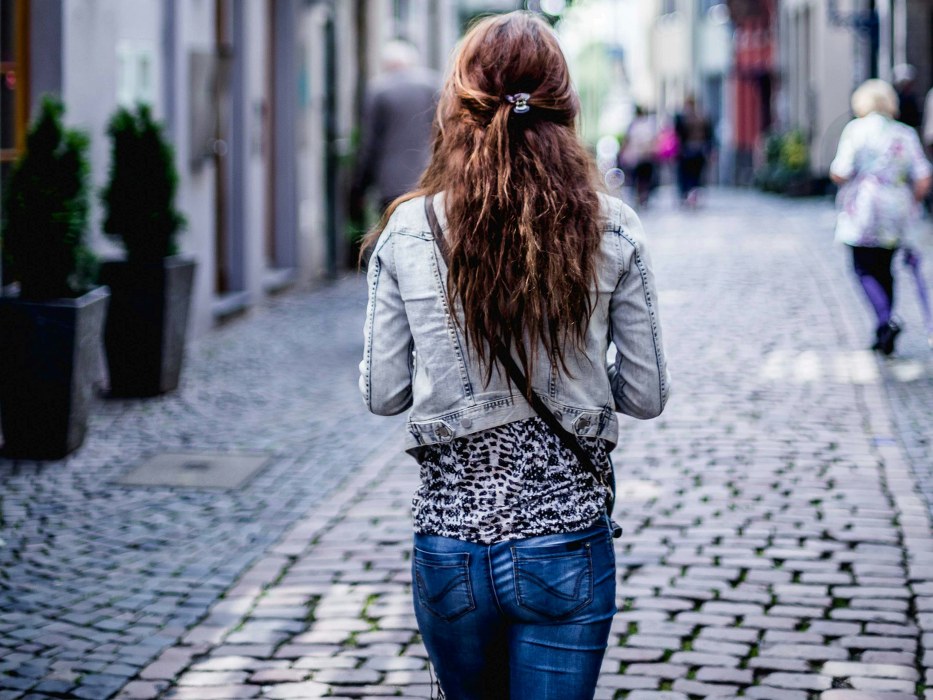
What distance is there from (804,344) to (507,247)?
783 cm

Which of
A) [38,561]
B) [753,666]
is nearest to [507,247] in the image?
[753,666]

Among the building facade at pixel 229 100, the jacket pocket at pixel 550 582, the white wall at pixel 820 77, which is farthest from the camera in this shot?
the white wall at pixel 820 77

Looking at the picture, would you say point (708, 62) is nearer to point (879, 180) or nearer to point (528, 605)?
point (879, 180)

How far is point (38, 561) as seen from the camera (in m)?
5.27

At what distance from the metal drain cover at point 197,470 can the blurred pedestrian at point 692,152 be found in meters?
18.5

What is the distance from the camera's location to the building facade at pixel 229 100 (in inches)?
331

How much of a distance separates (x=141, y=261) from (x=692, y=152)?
1731cm

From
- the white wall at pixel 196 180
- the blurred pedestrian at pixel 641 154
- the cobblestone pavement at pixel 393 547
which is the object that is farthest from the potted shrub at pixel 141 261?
the blurred pedestrian at pixel 641 154

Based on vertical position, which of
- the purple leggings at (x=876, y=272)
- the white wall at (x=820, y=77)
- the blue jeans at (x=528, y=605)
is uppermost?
the white wall at (x=820, y=77)

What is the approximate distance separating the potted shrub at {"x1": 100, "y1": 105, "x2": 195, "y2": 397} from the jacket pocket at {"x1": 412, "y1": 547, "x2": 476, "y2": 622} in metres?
5.97

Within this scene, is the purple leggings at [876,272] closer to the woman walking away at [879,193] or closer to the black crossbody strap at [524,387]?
the woman walking away at [879,193]

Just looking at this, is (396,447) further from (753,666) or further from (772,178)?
(772,178)

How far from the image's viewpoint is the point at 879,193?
9164mm

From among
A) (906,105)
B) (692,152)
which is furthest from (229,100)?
(692,152)
